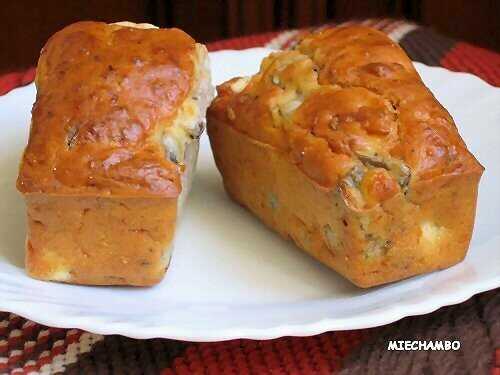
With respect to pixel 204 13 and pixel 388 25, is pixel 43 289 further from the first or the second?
pixel 204 13

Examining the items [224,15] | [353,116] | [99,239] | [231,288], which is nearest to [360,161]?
[353,116]

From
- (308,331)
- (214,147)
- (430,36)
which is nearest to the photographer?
(308,331)

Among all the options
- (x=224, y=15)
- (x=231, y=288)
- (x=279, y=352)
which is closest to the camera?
(x=279, y=352)

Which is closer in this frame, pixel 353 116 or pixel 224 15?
pixel 353 116

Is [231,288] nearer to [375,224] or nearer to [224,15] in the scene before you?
[375,224]

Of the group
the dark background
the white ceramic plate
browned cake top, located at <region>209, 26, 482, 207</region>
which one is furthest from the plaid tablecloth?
the dark background

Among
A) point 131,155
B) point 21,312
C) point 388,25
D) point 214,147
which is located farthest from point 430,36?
point 21,312

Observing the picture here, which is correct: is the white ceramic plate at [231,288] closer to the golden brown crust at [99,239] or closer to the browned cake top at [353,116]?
the golden brown crust at [99,239]
